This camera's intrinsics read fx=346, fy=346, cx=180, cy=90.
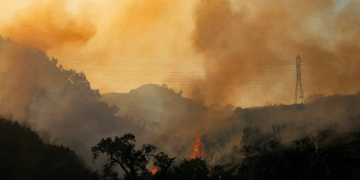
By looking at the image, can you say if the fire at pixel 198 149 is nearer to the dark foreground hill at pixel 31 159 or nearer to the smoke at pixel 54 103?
the smoke at pixel 54 103

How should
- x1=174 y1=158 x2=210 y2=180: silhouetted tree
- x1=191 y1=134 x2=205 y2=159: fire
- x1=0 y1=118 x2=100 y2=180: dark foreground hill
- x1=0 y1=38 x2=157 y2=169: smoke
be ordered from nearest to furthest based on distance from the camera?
1. x1=0 y1=118 x2=100 y2=180: dark foreground hill
2. x1=174 y1=158 x2=210 y2=180: silhouetted tree
3. x1=0 y1=38 x2=157 y2=169: smoke
4. x1=191 y1=134 x2=205 y2=159: fire

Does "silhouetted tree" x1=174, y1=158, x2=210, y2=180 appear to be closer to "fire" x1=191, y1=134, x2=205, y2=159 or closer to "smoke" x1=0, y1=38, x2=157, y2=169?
"smoke" x1=0, y1=38, x2=157, y2=169

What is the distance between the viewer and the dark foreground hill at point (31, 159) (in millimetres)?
70750

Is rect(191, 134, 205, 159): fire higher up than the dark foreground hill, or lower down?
higher up

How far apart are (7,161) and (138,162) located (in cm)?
3063

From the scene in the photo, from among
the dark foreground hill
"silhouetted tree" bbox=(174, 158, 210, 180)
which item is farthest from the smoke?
"silhouetted tree" bbox=(174, 158, 210, 180)

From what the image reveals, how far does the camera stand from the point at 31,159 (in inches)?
3054

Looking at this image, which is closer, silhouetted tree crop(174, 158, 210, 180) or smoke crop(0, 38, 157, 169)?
silhouetted tree crop(174, 158, 210, 180)

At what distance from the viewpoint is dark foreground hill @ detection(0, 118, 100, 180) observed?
70750mm

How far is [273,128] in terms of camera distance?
462 ft

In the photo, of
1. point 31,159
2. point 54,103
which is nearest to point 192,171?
point 31,159

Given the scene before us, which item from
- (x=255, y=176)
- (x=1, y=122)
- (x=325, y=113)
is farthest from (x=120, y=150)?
(x=325, y=113)

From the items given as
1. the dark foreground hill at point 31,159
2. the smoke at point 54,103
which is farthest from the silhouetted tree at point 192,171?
the smoke at point 54,103

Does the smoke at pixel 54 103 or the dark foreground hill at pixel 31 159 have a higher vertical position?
the smoke at pixel 54 103
